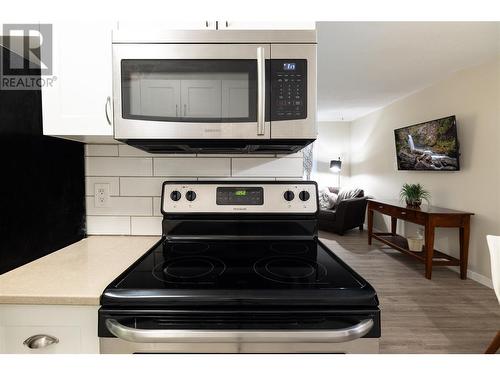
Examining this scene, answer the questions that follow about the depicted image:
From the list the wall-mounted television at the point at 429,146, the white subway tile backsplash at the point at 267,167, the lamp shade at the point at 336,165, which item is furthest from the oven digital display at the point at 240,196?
the lamp shade at the point at 336,165

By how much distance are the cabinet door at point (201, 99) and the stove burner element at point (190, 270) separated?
1.66 feet

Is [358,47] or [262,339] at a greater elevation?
[358,47]

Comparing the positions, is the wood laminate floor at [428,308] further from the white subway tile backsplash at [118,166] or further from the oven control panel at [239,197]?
the white subway tile backsplash at [118,166]

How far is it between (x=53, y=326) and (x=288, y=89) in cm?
98

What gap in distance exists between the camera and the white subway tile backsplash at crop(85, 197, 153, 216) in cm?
130

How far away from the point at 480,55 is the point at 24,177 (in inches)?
150

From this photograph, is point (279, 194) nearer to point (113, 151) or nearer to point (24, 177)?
point (113, 151)

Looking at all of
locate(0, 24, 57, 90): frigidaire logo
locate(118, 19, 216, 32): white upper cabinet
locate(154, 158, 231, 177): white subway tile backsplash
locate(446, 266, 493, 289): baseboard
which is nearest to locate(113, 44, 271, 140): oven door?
locate(118, 19, 216, 32): white upper cabinet

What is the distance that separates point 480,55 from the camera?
2.71m

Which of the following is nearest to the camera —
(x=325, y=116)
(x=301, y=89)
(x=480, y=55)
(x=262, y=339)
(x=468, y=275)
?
(x=262, y=339)

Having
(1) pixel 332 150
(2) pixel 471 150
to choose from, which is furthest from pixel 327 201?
(2) pixel 471 150

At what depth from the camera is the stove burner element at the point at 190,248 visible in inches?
43.4
